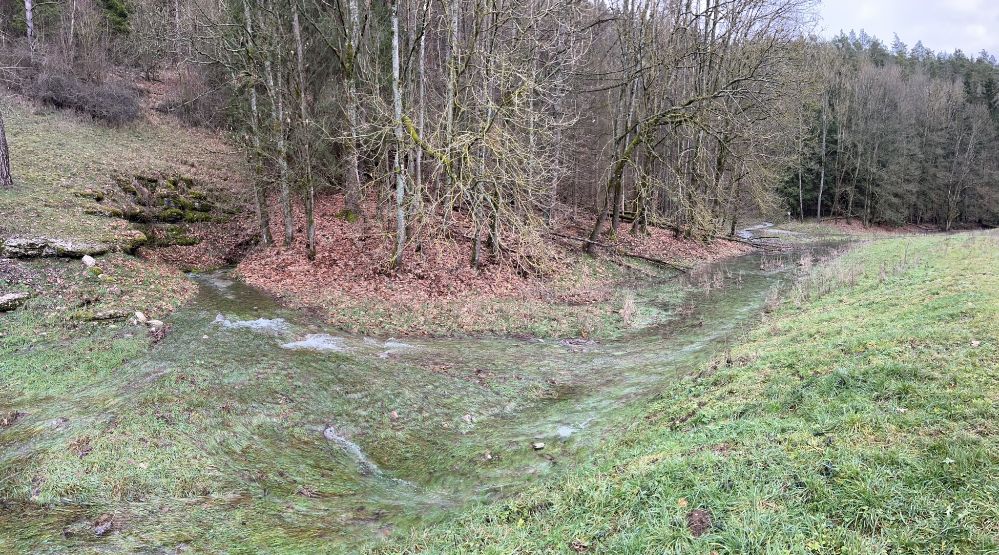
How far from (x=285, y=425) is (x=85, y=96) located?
92.7ft

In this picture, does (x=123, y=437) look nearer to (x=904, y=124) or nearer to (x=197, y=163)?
(x=197, y=163)

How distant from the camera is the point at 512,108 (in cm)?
1210

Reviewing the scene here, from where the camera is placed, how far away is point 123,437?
5.46 meters

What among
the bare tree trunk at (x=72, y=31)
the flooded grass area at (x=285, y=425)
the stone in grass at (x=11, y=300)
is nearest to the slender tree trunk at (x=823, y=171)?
the flooded grass area at (x=285, y=425)

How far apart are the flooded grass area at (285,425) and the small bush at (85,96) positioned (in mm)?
21349

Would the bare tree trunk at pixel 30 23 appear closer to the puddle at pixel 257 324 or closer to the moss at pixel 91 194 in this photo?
the moss at pixel 91 194

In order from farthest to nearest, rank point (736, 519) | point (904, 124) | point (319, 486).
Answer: point (904, 124), point (319, 486), point (736, 519)

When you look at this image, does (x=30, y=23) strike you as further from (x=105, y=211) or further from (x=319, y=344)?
(x=319, y=344)

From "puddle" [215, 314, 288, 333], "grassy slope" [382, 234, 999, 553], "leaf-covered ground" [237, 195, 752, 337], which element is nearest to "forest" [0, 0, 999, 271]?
"leaf-covered ground" [237, 195, 752, 337]

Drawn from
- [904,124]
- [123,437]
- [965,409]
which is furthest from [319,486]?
[904,124]

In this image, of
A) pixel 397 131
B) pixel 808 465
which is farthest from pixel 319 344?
pixel 808 465

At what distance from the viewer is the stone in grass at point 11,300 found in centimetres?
932

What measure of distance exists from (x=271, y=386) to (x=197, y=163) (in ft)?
70.0

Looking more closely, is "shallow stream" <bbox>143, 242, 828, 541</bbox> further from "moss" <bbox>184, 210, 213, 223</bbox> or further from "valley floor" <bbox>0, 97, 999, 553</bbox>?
"moss" <bbox>184, 210, 213, 223</bbox>
